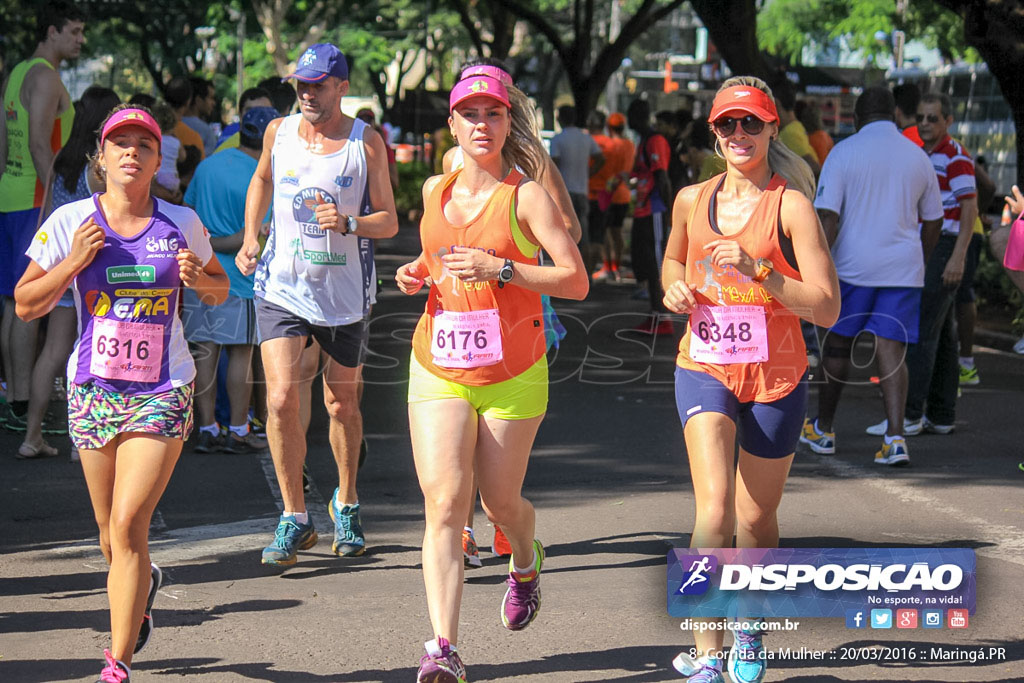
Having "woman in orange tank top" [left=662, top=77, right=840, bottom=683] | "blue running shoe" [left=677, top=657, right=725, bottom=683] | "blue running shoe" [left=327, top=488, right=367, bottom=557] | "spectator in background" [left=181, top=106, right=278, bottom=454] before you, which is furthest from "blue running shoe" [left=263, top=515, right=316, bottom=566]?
"spectator in background" [left=181, top=106, right=278, bottom=454]

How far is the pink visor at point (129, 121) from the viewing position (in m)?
Answer: 4.56

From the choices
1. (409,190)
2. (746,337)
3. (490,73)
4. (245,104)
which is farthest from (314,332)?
(409,190)

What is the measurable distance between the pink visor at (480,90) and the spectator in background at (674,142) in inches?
403

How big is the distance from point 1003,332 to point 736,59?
229 inches

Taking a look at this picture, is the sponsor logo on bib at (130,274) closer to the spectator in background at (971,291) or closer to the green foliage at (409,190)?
the spectator in background at (971,291)

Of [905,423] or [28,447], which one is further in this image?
[905,423]

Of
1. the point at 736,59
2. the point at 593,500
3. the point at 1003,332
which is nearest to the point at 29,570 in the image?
the point at 593,500

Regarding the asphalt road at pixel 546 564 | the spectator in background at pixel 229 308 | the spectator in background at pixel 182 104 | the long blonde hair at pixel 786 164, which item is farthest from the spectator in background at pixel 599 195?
the long blonde hair at pixel 786 164

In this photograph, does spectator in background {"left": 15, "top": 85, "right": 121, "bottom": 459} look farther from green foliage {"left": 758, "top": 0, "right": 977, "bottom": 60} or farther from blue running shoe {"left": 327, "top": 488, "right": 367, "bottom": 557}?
green foliage {"left": 758, "top": 0, "right": 977, "bottom": 60}

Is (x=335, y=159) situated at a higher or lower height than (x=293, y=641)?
higher

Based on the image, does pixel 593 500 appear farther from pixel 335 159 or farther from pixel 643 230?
pixel 643 230

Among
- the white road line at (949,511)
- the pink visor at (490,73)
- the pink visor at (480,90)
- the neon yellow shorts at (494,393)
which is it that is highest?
the pink visor at (490,73)

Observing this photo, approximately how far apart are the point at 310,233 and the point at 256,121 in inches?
89.7

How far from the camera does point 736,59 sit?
58.6ft
